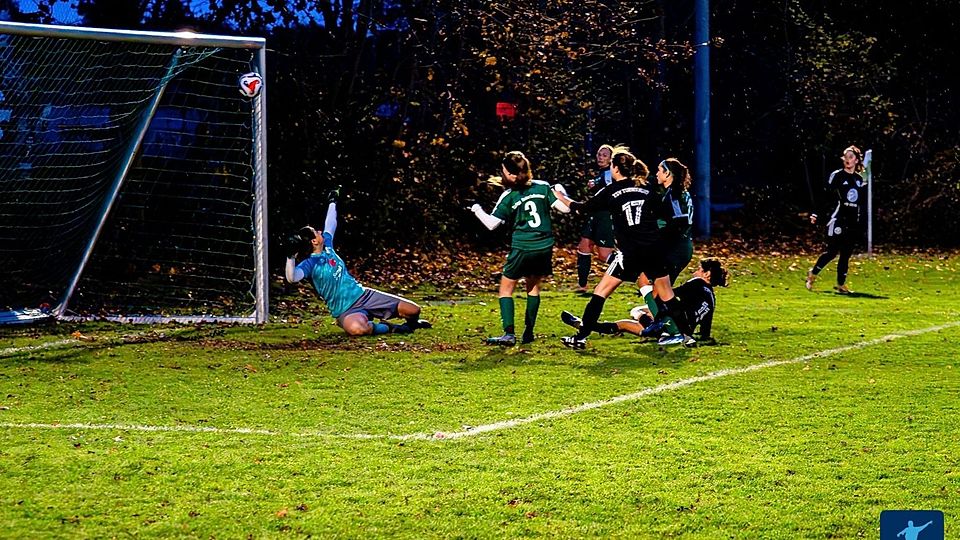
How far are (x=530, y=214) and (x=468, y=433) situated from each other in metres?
3.95

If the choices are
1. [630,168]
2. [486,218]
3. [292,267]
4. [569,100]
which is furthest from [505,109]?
[486,218]

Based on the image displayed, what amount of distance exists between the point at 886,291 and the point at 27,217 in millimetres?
10321

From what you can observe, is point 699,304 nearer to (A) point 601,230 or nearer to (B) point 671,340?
(B) point 671,340

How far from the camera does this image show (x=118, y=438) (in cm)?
720

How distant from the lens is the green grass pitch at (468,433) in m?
5.68

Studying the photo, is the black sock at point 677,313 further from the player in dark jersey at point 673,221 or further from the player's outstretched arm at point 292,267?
the player's outstretched arm at point 292,267

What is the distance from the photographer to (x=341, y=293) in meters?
11.7

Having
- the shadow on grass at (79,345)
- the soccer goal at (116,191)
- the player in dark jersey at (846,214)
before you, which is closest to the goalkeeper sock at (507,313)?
the soccer goal at (116,191)

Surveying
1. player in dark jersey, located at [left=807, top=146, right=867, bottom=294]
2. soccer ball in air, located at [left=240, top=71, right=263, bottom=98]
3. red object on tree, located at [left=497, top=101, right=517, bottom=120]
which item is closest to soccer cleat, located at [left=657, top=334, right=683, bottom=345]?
soccer ball in air, located at [left=240, top=71, right=263, bottom=98]

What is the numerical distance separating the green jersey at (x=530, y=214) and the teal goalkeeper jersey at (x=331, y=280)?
1.58 meters

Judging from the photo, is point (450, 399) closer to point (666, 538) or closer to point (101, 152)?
point (666, 538)

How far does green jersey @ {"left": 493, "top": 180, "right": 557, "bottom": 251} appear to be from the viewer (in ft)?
36.3

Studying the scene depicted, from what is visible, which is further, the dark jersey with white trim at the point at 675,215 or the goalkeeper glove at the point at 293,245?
the goalkeeper glove at the point at 293,245

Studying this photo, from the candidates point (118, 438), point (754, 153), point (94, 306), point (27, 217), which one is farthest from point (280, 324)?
point (754, 153)
